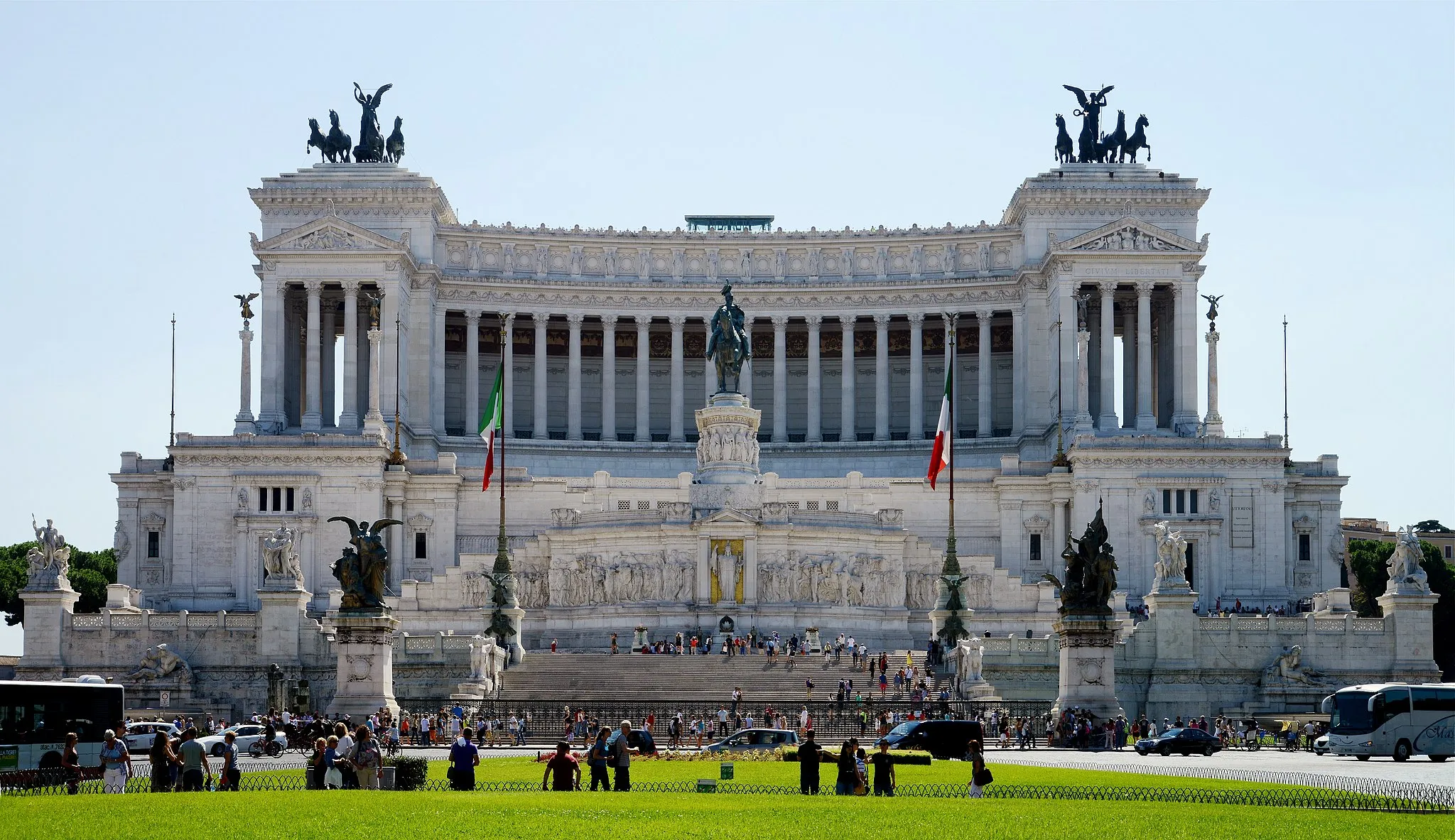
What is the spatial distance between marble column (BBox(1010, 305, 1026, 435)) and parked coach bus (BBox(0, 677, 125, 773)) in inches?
2926

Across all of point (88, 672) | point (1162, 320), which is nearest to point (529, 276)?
point (1162, 320)

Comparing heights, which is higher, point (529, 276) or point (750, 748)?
point (529, 276)

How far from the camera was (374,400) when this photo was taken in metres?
109

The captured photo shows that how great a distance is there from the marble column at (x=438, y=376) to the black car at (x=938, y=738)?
208ft

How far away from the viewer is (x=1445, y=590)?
121 meters

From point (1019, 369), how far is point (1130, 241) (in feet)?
32.8

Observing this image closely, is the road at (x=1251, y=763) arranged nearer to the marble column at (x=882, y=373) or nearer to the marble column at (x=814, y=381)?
the marble column at (x=882, y=373)

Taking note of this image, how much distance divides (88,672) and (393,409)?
3876 centimetres

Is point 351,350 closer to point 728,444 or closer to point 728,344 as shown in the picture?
point 728,344

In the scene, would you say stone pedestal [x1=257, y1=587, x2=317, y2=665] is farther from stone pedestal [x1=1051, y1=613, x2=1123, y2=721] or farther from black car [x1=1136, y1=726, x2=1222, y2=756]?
black car [x1=1136, y1=726, x2=1222, y2=756]

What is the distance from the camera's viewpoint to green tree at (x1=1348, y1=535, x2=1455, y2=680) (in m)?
120

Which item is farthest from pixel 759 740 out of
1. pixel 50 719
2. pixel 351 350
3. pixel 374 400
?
pixel 351 350

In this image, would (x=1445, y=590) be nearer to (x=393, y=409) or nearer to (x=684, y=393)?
(x=684, y=393)

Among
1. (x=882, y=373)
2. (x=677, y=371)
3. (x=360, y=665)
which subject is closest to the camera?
(x=360, y=665)
